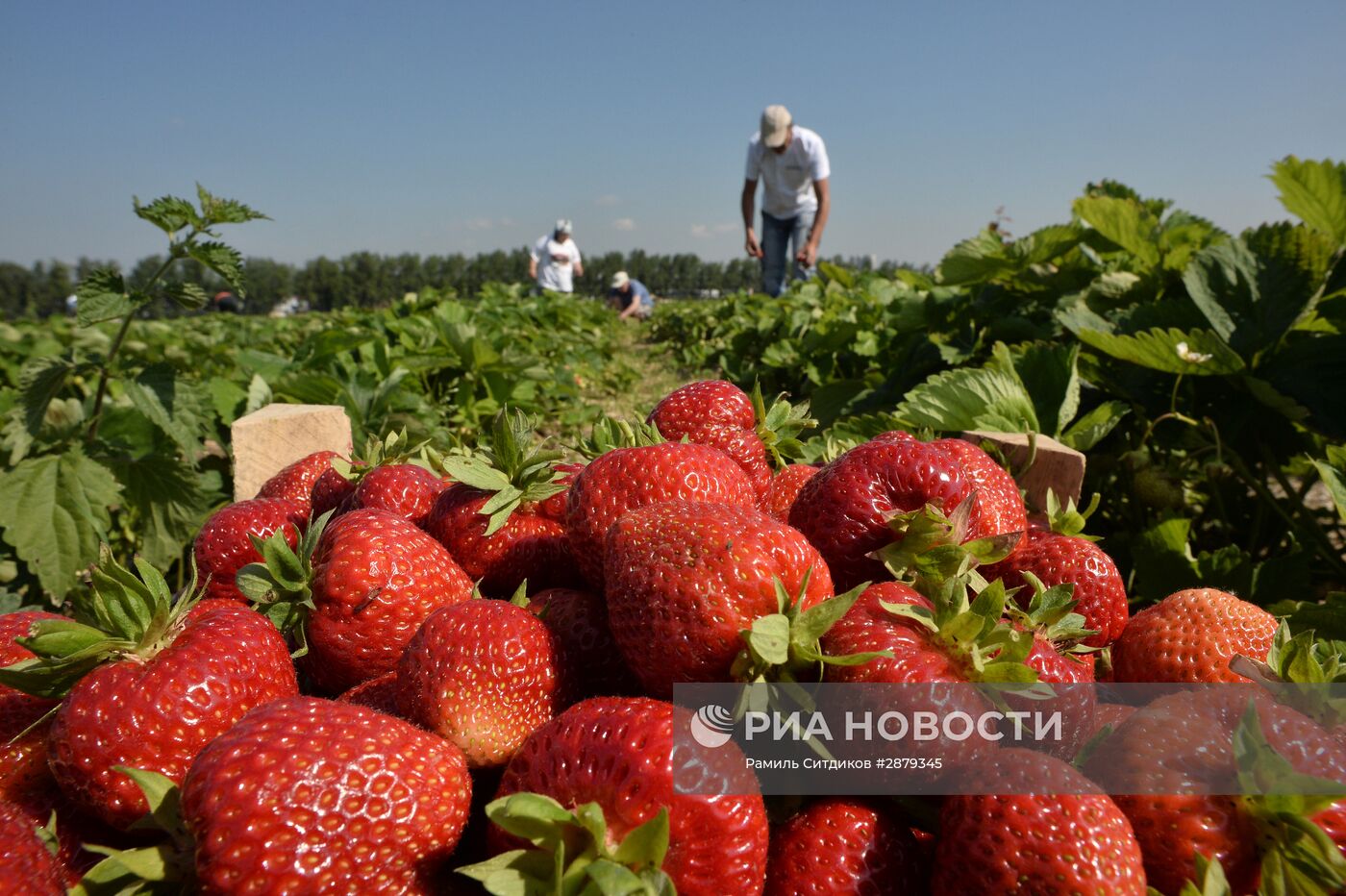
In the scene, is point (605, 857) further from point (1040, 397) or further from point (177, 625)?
point (1040, 397)

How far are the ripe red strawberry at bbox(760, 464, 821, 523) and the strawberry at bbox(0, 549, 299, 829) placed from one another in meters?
0.85

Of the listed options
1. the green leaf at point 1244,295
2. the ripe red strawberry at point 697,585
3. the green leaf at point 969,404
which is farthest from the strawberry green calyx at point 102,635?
the green leaf at point 1244,295

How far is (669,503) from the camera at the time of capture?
3.55 ft

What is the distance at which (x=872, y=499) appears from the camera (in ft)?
3.87

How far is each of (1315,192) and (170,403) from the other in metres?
3.88

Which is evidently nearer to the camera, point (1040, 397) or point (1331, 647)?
point (1331, 647)

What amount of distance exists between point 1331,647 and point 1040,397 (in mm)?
1606

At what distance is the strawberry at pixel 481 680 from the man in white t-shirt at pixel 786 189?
934 cm

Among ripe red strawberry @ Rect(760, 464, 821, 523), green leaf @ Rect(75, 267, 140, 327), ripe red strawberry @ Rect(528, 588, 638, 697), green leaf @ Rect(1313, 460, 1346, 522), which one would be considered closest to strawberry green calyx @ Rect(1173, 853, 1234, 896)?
ripe red strawberry @ Rect(528, 588, 638, 697)

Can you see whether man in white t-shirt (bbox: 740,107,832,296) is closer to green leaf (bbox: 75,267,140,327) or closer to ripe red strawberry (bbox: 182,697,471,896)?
green leaf (bbox: 75,267,140,327)

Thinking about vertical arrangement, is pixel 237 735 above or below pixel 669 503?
below

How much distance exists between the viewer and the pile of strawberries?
31.1 inches

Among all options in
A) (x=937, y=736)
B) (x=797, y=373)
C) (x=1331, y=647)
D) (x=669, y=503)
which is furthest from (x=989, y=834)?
(x=797, y=373)

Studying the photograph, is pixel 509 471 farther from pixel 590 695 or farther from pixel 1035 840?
pixel 1035 840
